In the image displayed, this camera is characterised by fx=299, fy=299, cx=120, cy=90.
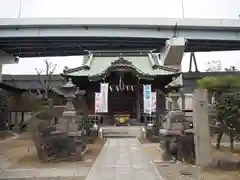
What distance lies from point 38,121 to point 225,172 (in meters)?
6.94

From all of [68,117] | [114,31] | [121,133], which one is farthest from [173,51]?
[68,117]

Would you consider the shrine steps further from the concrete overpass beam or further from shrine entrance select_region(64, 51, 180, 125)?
the concrete overpass beam

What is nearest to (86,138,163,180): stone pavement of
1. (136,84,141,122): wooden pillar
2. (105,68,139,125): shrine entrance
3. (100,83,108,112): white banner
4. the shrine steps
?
A: (100,83,108,112): white banner

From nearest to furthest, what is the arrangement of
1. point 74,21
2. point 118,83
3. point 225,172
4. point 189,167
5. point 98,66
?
point 225,172 → point 189,167 → point 118,83 → point 98,66 → point 74,21

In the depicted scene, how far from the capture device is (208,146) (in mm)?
9305

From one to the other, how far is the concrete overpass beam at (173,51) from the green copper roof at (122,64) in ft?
12.7

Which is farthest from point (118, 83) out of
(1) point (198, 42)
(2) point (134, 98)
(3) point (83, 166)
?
(3) point (83, 166)

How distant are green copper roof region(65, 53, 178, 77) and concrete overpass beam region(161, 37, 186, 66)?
387 centimetres

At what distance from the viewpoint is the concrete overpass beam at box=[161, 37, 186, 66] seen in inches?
1426

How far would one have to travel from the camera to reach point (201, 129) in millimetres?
9430

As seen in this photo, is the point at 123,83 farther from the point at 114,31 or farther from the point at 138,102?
the point at 114,31

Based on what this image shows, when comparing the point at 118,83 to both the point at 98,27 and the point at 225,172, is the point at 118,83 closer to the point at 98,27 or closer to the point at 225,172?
the point at 98,27

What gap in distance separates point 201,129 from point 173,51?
2918cm

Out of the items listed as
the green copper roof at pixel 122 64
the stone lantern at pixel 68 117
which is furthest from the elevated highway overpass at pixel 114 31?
the stone lantern at pixel 68 117
